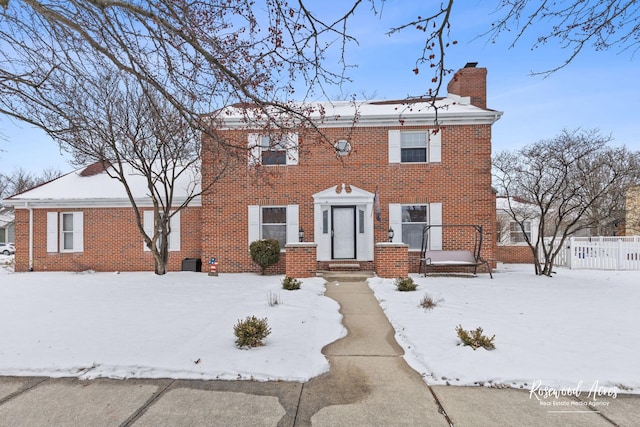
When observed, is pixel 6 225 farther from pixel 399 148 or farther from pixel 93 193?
pixel 399 148

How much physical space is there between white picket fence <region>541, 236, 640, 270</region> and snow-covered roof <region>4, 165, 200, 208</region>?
50.6 ft

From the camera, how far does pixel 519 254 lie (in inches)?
628

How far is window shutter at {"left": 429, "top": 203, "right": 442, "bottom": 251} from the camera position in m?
12.2

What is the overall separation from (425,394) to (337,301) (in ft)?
13.6

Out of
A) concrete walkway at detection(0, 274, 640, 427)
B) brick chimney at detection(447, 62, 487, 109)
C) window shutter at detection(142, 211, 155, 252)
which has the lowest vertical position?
concrete walkway at detection(0, 274, 640, 427)

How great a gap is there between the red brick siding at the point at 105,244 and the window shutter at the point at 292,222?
3.90 meters

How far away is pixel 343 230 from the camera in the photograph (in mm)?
12516

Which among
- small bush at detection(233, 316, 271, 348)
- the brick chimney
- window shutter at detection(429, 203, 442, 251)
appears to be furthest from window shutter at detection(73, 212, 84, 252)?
the brick chimney

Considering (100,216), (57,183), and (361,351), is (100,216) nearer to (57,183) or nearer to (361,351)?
(57,183)

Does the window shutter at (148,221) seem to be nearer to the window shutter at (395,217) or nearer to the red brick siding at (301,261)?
the red brick siding at (301,261)

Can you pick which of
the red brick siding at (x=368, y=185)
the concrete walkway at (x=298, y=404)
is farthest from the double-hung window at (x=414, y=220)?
the concrete walkway at (x=298, y=404)

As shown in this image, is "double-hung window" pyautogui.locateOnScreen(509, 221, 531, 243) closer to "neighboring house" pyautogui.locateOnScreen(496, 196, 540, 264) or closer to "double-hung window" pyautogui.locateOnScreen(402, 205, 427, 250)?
"neighboring house" pyautogui.locateOnScreen(496, 196, 540, 264)

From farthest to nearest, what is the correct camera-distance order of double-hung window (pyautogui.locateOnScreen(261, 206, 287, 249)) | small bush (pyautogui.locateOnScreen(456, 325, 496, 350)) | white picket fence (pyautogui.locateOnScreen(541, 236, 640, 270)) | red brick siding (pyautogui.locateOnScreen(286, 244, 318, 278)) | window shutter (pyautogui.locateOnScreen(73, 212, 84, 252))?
window shutter (pyautogui.locateOnScreen(73, 212, 84, 252)) < white picket fence (pyautogui.locateOnScreen(541, 236, 640, 270)) < double-hung window (pyautogui.locateOnScreen(261, 206, 287, 249)) < red brick siding (pyautogui.locateOnScreen(286, 244, 318, 278)) < small bush (pyautogui.locateOnScreen(456, 325, 496, 350))

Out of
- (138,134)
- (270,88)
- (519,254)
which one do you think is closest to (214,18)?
(270,88)
